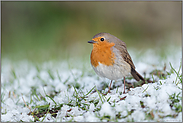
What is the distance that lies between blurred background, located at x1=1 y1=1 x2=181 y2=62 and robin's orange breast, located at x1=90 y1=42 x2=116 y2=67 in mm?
6712

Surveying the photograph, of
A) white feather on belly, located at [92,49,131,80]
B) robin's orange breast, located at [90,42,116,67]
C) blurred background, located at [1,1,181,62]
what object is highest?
blurred background, located at [1,1,181,62]

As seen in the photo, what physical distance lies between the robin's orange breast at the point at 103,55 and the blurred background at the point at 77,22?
6712 millimetres

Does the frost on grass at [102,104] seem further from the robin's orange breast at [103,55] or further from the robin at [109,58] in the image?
the robin's orange breast at [103,55]

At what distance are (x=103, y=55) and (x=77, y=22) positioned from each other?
25.2ft

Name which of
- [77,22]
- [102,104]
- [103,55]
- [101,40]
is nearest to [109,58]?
[103,55]

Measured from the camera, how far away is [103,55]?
2998 millimetres

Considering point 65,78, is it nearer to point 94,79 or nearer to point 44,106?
point 94,79

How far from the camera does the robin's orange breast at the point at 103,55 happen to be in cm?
299

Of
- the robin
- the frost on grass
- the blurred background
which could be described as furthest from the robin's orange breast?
the blurred background

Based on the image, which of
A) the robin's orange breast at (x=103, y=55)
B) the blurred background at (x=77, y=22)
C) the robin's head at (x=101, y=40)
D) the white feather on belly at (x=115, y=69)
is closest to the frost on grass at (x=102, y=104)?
the white feather on belly at (x=115, y=69)

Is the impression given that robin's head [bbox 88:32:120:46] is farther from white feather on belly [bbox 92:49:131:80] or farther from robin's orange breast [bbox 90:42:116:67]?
white feather on belly [bbox 92:49:131:80]

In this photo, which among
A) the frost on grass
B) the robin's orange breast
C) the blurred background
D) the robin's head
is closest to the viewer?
the frost on grass

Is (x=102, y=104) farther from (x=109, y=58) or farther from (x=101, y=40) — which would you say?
(x=101, y=40)

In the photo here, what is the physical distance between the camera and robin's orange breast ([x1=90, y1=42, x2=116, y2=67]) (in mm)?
2986
